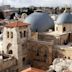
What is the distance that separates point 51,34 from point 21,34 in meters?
4.39

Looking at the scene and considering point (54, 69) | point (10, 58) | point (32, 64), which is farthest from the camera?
point (32, 64)

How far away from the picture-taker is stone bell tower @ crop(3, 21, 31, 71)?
27.7 metres

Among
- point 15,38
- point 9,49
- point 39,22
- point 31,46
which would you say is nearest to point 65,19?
point 39,22

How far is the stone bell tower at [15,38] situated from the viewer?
27.7 metres

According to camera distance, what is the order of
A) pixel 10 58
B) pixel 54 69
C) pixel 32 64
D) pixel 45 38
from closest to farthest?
1. pixel 54 69
2. pixel 10 58
3. pixel 32 64
4. pixel 45 38

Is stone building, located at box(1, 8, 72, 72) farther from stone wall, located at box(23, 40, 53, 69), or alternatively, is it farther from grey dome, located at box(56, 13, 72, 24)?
grey dome, located at box(56, 13, 72, 24)

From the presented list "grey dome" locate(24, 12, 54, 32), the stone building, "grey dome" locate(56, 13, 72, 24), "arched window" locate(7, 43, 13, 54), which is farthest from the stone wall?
"grey dome" locate(56, 13, 72, 24)

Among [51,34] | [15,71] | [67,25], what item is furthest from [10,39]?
[67,25]

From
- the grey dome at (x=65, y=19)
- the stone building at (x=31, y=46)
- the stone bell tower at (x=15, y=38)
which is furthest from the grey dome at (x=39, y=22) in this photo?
the stone bell tower at (x=15, y=38)

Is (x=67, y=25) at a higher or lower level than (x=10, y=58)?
higher

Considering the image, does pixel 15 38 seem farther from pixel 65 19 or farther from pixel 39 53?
pixel 65 19

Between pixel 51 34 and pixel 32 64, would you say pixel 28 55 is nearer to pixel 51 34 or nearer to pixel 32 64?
pixel 32 64

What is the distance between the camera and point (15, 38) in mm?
27734

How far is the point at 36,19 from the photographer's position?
3291cm
